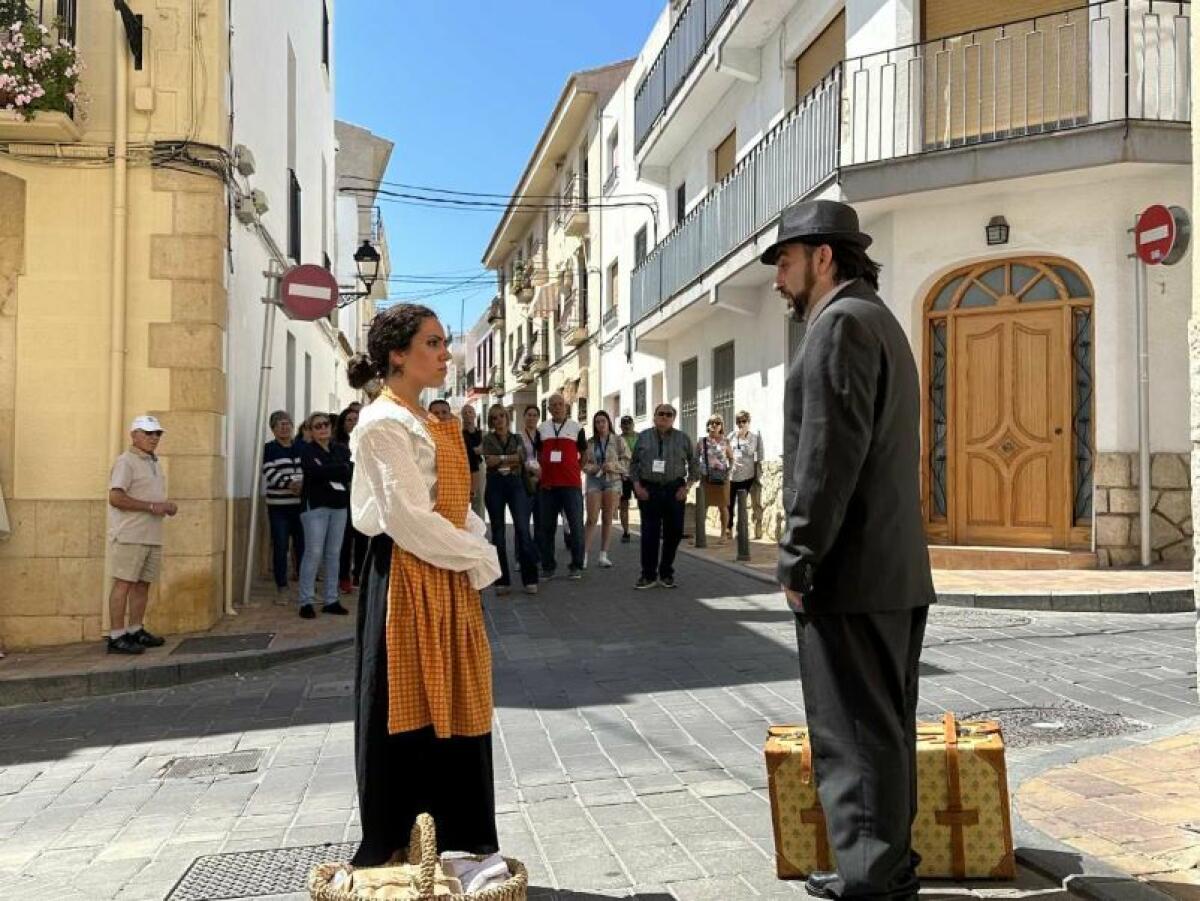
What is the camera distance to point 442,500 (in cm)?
323

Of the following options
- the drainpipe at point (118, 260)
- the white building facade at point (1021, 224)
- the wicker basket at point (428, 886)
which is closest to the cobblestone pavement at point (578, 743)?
the wicker basket at point (428, 886)

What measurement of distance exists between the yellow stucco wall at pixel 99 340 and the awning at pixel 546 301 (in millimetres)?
23998

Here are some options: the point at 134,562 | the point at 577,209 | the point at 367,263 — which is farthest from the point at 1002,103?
the point at 577,209

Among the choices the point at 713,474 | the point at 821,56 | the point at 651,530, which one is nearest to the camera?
the point at 651,530

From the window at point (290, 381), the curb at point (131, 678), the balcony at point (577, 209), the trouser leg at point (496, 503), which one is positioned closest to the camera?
the curb at point (131, 678)

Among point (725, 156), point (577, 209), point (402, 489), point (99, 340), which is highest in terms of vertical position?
point (577, 209)

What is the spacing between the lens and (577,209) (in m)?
27.9

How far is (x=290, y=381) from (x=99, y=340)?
6.32m

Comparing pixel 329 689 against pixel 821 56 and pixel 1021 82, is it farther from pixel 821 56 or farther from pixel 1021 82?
pixel 821 56

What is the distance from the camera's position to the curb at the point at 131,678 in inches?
283

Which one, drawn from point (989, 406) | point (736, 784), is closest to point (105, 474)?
point (736, 784)

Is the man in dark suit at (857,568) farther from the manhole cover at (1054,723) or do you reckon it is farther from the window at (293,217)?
the window at (293,217)

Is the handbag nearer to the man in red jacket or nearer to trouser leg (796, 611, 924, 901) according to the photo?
the man in red jacket

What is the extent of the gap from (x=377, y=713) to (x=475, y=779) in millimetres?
361
